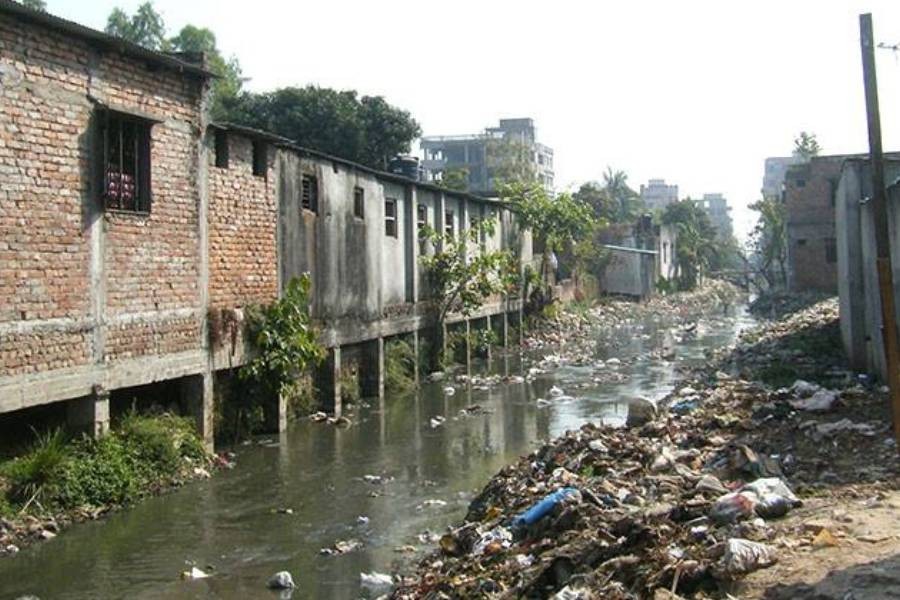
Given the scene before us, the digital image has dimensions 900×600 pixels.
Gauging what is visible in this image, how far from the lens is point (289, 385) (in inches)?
567

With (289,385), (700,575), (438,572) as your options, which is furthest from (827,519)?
(289,385)

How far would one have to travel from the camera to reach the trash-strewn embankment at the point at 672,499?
5.67 meters

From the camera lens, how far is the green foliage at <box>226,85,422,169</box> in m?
36.6

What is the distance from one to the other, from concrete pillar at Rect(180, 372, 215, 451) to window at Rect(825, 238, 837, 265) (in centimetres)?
2947

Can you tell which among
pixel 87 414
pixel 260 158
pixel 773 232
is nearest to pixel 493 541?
pixel 87 414

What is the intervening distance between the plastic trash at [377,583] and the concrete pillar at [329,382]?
8757 mm

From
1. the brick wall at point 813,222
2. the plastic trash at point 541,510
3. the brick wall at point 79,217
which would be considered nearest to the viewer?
the plastic trash at point 541,510

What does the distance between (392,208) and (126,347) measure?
10.3 m

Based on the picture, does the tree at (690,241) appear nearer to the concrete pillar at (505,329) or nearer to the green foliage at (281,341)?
the concrete pillar at (505,329)

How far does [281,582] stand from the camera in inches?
311

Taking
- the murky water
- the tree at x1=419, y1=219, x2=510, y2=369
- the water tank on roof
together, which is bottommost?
the murky water

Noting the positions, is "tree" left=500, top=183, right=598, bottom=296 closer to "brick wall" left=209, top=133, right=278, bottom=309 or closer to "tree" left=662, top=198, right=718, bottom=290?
"brick wall" left=209, top=133, right=278, bottom=309

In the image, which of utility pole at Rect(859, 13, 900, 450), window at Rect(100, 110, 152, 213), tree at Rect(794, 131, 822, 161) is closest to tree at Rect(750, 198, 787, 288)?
tree at Rect(794, 131, 822, 161)

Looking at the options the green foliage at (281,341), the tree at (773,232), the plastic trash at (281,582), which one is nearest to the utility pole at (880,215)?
the plastic trash at (281,582)
